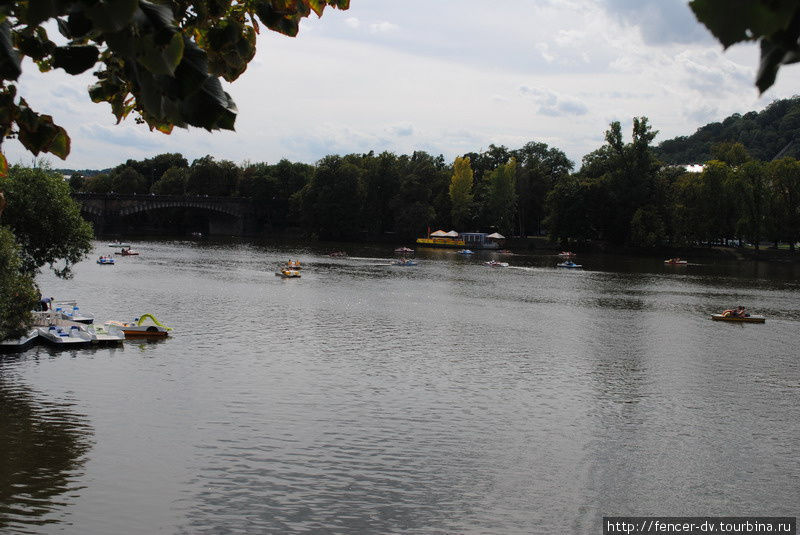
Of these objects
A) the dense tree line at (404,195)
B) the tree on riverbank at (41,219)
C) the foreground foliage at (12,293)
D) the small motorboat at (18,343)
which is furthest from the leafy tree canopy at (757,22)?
the dense tree line at (404,195)

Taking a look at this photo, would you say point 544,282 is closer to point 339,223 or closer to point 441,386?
point 441,386

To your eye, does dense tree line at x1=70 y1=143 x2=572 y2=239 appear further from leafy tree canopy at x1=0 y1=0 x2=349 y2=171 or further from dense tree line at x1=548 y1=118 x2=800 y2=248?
leafy tree canopy at x1=0 y1=0 x2=349 y2=171

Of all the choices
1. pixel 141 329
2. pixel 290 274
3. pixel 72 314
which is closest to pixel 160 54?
pixel 141 329

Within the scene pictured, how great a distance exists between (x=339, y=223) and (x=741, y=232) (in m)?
69.1

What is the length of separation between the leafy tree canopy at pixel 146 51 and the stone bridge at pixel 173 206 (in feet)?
474

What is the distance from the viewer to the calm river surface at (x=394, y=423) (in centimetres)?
1744

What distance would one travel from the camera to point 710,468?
2070 centimetres

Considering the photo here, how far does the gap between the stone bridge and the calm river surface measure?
328ft

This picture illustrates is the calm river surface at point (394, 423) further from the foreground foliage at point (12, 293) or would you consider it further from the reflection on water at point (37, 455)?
the foreground foliage at point (12, 293)

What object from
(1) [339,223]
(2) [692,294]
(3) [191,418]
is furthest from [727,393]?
(1) [339,223]

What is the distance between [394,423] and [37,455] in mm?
10312

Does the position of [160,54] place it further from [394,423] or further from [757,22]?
[394,423]

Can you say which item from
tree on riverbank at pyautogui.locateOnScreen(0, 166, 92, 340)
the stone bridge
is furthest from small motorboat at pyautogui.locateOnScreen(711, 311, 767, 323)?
the stone bridge

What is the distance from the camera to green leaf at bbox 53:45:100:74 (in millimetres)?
3377
